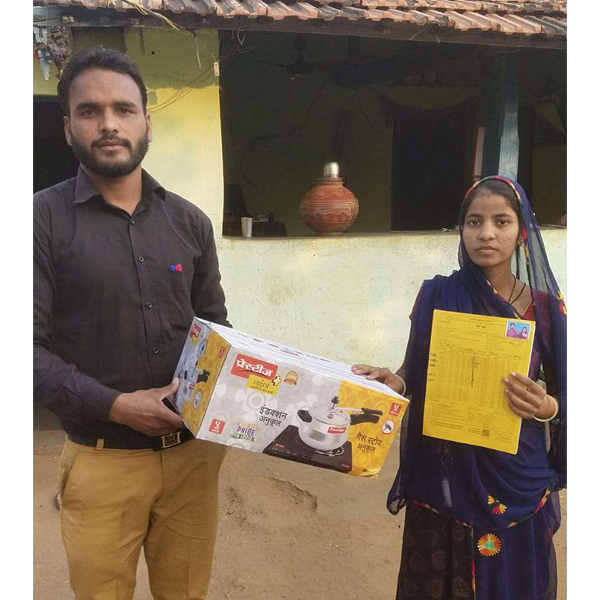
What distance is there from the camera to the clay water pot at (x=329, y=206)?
4.32 meters

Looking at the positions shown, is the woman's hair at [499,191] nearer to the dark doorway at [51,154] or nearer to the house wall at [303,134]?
the house wall at [303,134]

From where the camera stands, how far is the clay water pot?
4.32 meters

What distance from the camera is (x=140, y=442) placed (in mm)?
1690

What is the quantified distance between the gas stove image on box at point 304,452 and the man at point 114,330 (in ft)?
0.99

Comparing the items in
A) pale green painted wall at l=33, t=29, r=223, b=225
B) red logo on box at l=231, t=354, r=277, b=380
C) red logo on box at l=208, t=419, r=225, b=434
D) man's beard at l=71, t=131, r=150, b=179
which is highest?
pale green painted wall at l=33, t=29, r=223, b=225

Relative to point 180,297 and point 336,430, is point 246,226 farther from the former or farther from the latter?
point 336,430

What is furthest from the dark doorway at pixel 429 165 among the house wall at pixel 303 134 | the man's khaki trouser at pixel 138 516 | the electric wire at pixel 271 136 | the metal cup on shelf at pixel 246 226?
the man's khaki trouser at pixel 138 516

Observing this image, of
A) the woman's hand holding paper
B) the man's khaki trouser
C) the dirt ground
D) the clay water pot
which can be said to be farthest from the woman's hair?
the clay water pot

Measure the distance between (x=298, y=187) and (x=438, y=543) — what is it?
531 cm

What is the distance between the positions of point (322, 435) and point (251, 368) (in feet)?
0.82

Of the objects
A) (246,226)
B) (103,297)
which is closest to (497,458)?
(103,297)

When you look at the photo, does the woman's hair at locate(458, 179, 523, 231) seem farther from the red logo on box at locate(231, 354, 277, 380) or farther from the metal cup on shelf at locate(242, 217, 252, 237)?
the metal cup on shelf at locate(242, 217, 252, 237)

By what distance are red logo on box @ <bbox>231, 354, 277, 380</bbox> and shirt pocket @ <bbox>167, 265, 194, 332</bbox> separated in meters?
0.44

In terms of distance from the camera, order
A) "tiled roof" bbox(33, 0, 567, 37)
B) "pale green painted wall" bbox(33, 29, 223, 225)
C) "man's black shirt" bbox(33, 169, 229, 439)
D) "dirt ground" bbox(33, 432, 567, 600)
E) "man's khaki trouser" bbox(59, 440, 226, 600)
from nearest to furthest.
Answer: "man's black shirt" bbox(33, 169, 229, 439) → "man's khaki trouser" bbox(59, 440, 226, 600) → "dirt ground" bbox(33, 432, 567, 600) → "tiled roof" bbox(33, 0, 567, 37) → "pale green painted wall" bbox(33, 29, 223, 225)
